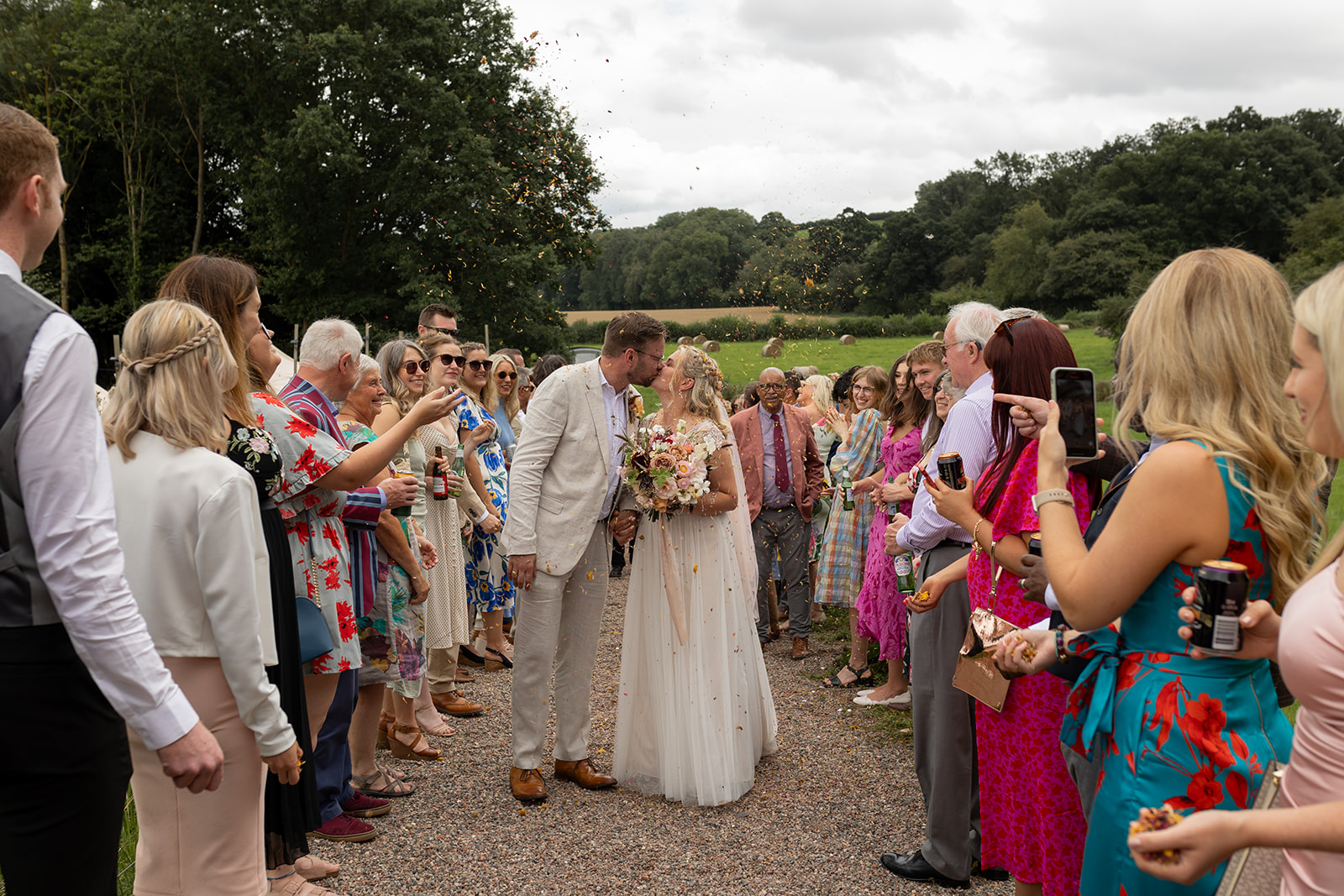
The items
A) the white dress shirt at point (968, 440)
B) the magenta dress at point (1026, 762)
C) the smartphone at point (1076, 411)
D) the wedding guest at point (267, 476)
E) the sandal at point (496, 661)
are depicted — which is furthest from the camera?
the sandal at point (496, 661)

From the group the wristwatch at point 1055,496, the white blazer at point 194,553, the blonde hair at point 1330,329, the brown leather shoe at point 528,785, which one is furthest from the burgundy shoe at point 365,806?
the blonde hair at point 1330,329

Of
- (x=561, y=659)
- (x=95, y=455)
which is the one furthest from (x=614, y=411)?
(x=95, y=455)

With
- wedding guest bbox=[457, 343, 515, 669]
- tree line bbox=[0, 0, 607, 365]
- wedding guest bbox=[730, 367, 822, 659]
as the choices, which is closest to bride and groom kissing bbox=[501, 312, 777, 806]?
wedding guest bbox=[457, 343, 515, 669]

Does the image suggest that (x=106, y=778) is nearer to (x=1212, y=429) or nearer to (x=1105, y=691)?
(x=1105, y=691)

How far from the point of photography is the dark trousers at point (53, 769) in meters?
2.01

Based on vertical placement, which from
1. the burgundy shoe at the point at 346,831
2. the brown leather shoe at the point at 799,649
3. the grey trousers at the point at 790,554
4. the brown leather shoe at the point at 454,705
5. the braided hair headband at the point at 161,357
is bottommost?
the brown leather shoe at the point at 799,649

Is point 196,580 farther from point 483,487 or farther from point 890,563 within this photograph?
point 890,563

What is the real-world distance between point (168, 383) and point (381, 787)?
3348 millimetres

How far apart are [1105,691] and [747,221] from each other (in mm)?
25913

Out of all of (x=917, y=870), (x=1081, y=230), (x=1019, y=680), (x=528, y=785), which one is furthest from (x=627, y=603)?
(x=1081, y=230)

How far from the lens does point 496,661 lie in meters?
8.03

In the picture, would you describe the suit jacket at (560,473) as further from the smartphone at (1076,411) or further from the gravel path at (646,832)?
the smartphone at (1076,411)

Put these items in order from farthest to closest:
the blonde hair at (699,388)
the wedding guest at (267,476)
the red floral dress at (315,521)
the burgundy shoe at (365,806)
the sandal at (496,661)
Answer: the sandal at (496,661) < the blonde hair at (699,388) < the burgundy shoe at (365,806) < the red floral dress at (315,521) < the wedding guest at (267,476)

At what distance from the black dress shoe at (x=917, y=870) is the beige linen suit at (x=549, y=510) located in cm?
205
